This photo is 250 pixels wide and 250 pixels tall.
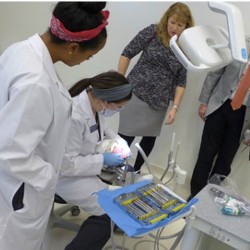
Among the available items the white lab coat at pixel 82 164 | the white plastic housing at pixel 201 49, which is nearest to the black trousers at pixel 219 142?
the white lab coat at pixel 82 164

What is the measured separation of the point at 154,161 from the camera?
2.95 metres

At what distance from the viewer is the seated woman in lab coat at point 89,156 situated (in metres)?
1.49

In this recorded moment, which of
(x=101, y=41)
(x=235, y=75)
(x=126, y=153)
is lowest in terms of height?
(x=126, y=153)

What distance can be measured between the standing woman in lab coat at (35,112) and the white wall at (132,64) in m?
1.63

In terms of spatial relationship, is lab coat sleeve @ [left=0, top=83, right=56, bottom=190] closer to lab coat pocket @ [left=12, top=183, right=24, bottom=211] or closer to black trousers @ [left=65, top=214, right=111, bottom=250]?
lab coat pocket @ [left=12, top=183, right=24, bottom=211]

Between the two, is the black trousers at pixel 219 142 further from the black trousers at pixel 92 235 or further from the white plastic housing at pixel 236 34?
the white plastic housing at pixel 236 34

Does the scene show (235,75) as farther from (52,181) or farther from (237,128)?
(52,181)

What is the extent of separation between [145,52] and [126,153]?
860mm

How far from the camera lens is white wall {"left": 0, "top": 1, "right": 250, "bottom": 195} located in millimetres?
2500

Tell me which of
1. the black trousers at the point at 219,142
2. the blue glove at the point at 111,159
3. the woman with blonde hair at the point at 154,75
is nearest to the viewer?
the blue glove at the point at 111,159

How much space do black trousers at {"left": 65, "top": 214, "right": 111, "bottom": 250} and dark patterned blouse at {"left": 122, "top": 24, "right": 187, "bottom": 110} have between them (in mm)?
1001

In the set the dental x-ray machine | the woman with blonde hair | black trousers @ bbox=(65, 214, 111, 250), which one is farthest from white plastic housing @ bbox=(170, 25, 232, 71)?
the woman with blonde hair

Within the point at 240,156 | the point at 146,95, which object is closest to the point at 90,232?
the point at 146,95

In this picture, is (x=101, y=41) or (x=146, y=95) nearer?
(x=101, y=41)
